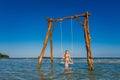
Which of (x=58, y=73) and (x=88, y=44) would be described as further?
(x=88, y=44)

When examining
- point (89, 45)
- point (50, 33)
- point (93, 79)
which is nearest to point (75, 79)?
point (93, 79)

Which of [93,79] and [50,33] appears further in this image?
[50,33]

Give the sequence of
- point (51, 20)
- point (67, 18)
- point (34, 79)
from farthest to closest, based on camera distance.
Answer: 1. point (51, 20)
2. point (67, 18)
3. point (34, 79)

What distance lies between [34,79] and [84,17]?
974 cm

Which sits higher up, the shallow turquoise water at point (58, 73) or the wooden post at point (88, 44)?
the wooden post at point (88, 44)

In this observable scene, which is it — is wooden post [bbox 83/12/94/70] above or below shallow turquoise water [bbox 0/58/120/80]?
above

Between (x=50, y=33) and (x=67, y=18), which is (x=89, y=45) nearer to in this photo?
(x=67, y=18)

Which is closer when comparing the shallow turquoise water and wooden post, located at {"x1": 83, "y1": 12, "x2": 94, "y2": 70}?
the shallow turquoise water

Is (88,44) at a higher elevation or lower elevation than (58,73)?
higher

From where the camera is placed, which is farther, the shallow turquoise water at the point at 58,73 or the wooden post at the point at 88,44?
the wooden post at the point at 88,44

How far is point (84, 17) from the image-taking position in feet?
78.2

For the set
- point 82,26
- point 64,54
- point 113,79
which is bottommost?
point 113,79

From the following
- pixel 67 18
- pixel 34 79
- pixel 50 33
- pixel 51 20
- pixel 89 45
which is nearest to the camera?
pixel 34 79

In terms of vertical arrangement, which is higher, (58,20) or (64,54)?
(58,20)
